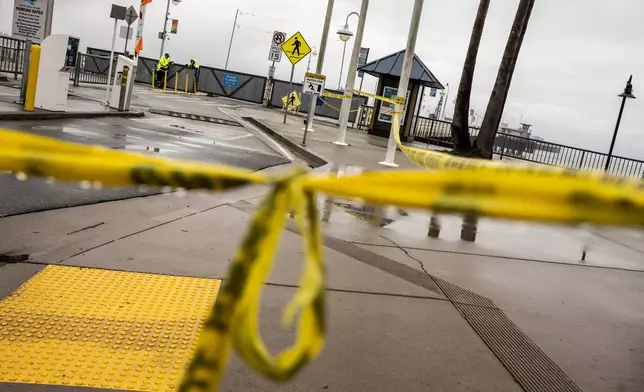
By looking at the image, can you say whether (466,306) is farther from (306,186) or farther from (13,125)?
(13,125)

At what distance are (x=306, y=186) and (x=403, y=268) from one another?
4.26m

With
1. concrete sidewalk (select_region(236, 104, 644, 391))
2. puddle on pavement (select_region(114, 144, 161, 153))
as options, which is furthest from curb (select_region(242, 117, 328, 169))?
concrete sidewalk (select_region(236, 104, 644, 391))

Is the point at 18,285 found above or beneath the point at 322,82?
beneath

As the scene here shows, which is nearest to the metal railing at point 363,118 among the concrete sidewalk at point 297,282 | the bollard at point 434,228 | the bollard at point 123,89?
the bollard at point 123,89

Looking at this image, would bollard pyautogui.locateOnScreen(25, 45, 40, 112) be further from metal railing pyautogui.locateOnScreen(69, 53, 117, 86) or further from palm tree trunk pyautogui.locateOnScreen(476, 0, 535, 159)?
palm tree trunk pyautogui.locateOnScreen(476, 0, 535, 159)

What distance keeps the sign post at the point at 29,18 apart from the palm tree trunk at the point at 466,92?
41.9 ft

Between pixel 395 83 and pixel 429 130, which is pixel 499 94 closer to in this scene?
pixel 395 83

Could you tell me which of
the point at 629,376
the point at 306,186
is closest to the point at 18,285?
the point at 306,186

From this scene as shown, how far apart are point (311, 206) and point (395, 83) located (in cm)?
2457

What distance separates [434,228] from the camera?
733 cm

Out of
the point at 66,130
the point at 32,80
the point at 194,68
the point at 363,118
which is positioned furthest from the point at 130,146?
the point at 194,68

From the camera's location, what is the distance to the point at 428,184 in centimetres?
106

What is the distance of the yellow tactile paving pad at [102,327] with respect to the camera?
2725 millimetres

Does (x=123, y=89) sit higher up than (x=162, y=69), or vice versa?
(x=162, y=69)
